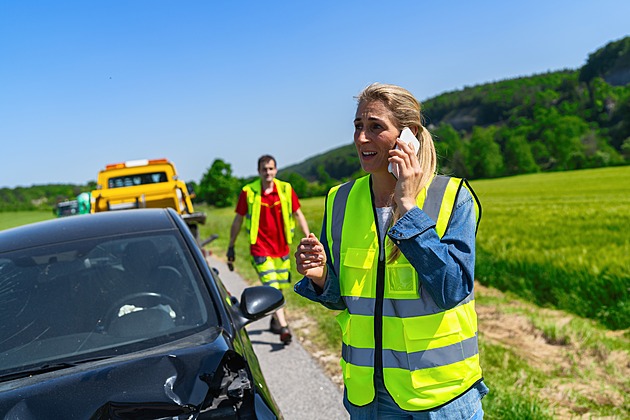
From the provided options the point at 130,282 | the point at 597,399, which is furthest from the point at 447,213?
the point at 597,399

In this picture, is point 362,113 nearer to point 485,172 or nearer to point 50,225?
point 50,225

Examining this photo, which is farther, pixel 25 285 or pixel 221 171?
pixel 221 171

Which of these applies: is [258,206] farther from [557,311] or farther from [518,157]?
[518,157]

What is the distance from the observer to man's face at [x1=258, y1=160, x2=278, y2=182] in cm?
622

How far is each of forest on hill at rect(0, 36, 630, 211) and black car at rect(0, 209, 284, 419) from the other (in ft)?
161

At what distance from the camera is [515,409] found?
11.8 feet

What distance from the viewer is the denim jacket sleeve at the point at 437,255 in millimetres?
1765

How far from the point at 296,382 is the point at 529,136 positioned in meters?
121

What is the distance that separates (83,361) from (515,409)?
265 cm

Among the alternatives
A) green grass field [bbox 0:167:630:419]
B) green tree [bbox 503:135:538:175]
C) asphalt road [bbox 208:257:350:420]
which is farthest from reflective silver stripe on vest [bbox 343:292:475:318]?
green tree [bbox 503:135:538:175]

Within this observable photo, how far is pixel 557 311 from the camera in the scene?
771cm

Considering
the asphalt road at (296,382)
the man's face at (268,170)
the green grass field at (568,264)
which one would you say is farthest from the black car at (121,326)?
the green grass field at (568,264)

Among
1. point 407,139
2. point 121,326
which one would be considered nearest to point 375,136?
point 407,139

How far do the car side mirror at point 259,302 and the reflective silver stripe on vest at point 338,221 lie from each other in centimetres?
94
